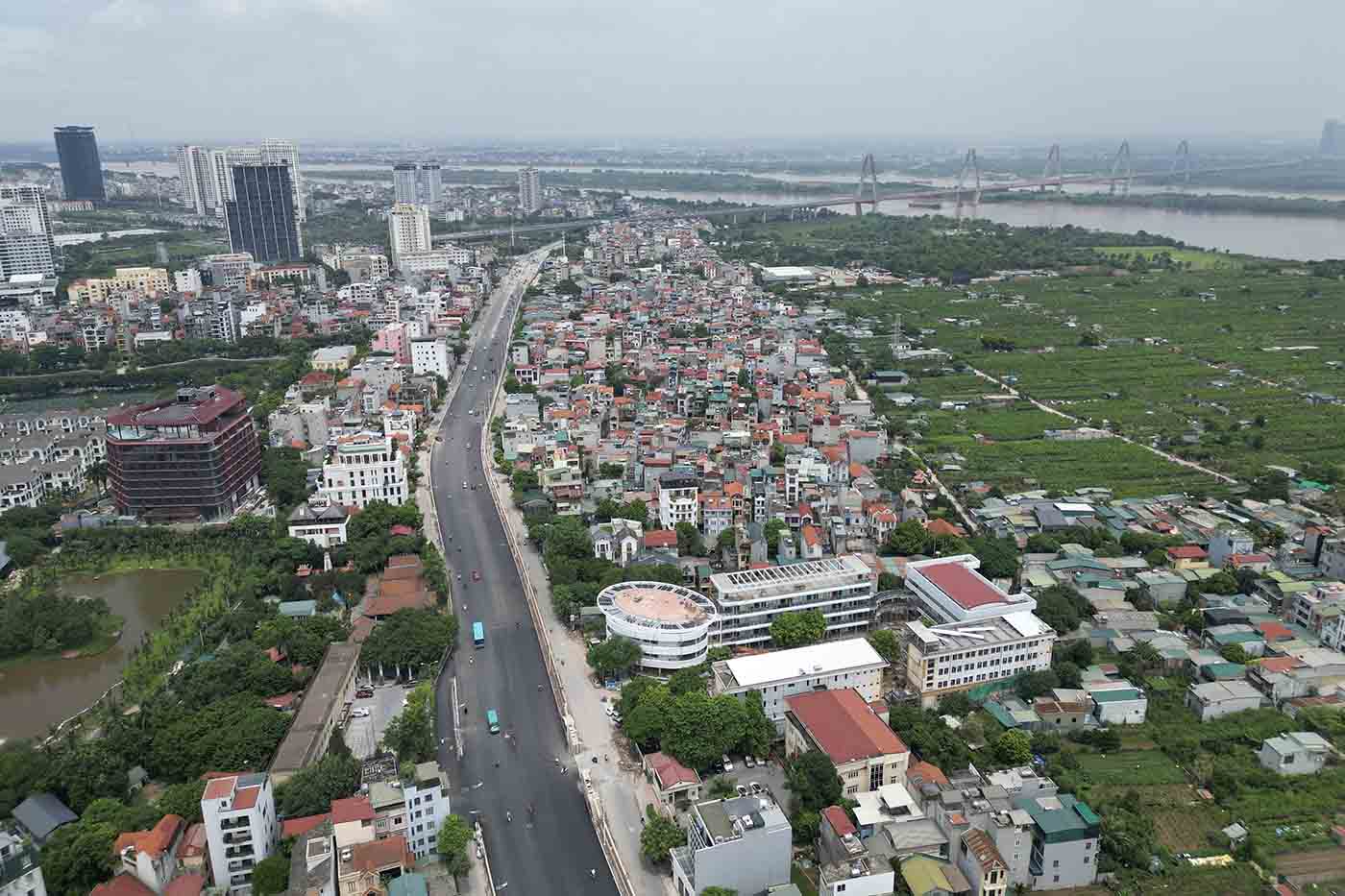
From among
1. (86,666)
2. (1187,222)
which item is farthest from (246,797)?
(1187,222)

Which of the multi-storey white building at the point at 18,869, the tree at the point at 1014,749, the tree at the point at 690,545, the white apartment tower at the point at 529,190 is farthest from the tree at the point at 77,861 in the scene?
the white apartment tower at the point at 529,190

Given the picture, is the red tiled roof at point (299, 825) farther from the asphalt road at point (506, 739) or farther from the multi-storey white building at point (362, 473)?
the multi-storey white building at point (362, 473)

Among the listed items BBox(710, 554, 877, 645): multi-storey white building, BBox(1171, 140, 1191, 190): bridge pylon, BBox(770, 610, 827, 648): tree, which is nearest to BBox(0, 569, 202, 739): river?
BBox(710, 554, 877, 645): multi-storey white building

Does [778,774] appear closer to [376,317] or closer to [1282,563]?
[1282,563]

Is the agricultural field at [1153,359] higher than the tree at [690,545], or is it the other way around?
the agricultural field at [1153,359]

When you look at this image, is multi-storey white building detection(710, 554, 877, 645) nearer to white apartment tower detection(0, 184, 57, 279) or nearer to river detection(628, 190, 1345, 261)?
white apartment tower detection(0, 184, 57, 279)

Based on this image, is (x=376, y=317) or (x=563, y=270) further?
(x=563, y=270)

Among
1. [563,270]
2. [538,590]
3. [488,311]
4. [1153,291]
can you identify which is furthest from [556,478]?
[1153,291]
